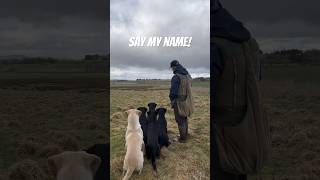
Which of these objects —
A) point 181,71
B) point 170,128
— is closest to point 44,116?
point 170,128

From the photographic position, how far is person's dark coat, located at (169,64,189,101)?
250cm

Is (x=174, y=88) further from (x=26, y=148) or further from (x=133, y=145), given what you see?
(x=26, y=148)

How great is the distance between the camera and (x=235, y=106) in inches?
→ 106

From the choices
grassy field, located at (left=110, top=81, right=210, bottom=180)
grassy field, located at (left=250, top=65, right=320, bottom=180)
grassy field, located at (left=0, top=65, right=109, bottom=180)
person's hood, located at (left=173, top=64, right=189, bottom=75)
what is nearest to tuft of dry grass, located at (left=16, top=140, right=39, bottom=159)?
grassy field, located at (left=0, top=65, right=109, bottom=180)

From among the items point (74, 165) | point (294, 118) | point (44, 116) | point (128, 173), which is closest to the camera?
point (74, 165)

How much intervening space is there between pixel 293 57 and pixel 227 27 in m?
0.98

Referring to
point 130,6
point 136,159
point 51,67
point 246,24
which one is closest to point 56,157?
point 136,159

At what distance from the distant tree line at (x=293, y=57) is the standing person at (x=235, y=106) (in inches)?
24.6

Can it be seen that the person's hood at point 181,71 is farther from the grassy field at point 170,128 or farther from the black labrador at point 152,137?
the black labrador at point 152,137

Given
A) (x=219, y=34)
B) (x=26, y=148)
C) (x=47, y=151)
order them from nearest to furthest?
(x=219, y=34) → (x=47, y=151) → (x=26, y=148)

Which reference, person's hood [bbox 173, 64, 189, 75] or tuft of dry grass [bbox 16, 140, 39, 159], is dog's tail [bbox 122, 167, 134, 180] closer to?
person's hood [bbox 173, 64, 189, 75]

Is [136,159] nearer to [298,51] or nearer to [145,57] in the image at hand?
[145,57]

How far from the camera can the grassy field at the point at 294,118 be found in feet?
11.6

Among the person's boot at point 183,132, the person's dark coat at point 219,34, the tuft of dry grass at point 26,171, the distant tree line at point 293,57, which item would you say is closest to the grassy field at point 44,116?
the tuft of dry grass at point 26,171
